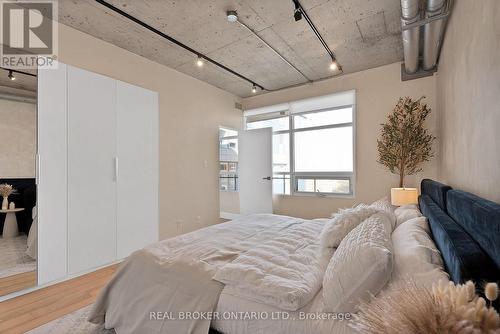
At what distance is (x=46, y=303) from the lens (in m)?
2.18

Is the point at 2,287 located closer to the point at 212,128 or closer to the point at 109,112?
the point at 109,112

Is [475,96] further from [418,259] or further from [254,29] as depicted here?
[254,29]

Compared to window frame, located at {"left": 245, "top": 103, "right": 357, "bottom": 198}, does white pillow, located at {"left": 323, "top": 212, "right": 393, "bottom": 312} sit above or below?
below

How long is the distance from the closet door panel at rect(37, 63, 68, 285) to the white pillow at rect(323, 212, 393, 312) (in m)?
2.89

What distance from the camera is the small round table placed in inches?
92.9

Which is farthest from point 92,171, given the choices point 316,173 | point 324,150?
point 324,150

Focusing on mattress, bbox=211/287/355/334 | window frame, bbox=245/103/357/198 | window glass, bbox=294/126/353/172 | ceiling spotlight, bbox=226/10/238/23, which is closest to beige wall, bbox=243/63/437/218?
window frame, bbox=245/103/357/198

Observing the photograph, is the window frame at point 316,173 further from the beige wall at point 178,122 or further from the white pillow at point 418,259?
the white pillow at point 418,259

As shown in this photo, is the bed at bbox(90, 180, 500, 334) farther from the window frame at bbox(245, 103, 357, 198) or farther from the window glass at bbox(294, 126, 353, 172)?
the window glass at bbox(294, 126, 353, 172)

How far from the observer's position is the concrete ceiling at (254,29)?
241 centimetres

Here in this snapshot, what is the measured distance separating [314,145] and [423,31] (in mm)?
2318

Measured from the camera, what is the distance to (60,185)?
2.59 m

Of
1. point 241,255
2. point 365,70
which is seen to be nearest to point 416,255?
point 241,255

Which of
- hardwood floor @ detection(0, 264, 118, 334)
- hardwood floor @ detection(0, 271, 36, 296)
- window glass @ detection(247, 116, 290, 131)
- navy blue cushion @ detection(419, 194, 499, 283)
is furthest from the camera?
window glass @ detection(247, 116, 290, 131)
